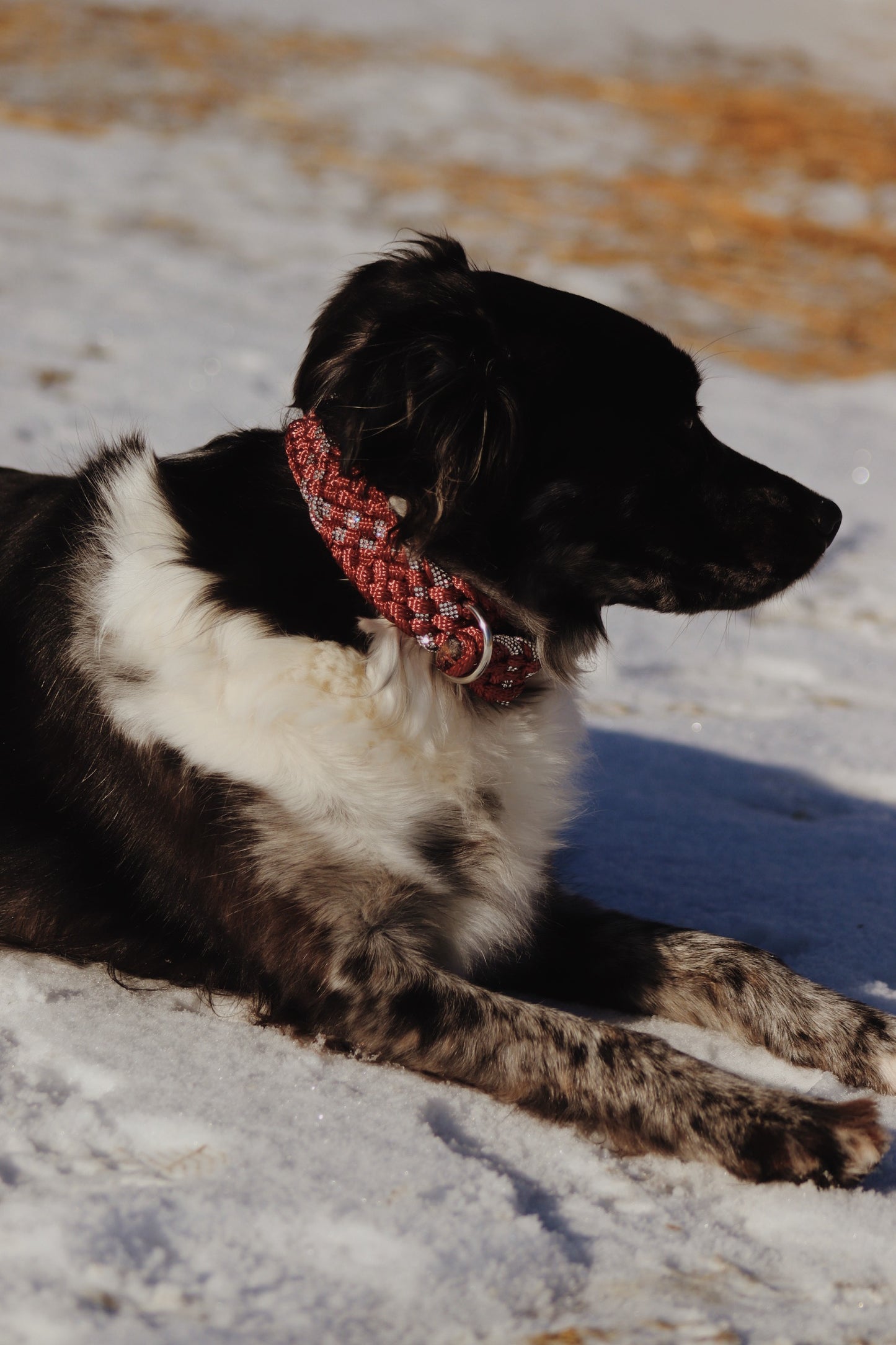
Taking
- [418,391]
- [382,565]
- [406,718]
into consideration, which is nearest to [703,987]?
[406,718]

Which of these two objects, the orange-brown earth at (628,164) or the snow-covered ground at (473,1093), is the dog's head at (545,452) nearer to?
the snow-covered ground at (473,1093)

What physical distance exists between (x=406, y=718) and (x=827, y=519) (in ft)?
3.38

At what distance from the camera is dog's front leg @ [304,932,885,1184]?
214 cm

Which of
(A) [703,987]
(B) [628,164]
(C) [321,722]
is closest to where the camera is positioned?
(C) [321,722]

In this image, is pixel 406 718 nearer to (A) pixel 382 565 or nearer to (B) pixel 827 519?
(A) pixel 382 565

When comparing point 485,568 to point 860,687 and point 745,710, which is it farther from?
point 860,687

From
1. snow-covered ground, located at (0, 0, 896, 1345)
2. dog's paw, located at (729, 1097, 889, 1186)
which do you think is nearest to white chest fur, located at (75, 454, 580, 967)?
snow-covered ground, located at (0, 0, 896, 1345)

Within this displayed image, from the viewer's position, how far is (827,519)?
277cm

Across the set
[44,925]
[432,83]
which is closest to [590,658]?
[44,925]

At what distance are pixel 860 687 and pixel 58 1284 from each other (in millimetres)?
3376

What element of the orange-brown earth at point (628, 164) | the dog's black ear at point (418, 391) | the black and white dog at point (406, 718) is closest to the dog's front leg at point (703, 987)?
the black and white dog at point (406, 718)

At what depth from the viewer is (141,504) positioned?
100 inches

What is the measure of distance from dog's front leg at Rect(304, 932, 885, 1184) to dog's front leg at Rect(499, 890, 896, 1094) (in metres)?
0.26

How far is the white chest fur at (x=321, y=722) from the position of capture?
7.75ft
